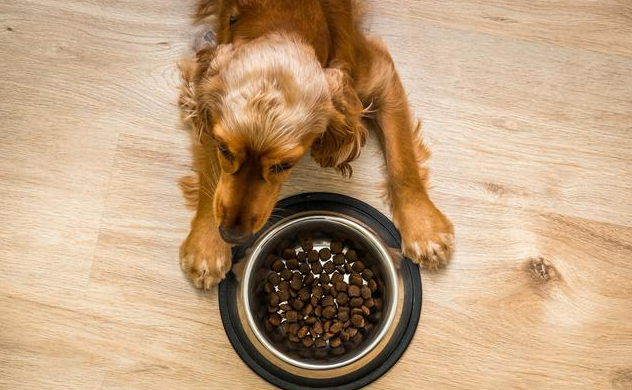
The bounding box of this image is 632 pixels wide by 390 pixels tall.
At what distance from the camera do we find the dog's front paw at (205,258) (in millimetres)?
1985

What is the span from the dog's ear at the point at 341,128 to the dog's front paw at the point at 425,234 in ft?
1.05

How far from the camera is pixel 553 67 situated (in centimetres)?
221

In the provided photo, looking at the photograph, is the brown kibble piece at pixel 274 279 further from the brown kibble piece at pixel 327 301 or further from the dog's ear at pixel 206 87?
the dog's ear at pixel 206 87

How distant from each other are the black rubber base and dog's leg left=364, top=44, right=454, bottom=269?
0.20ft

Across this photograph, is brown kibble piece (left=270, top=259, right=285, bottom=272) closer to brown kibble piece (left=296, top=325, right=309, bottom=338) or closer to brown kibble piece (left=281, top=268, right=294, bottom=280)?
brown kibble piece (left=281, top=268, right=294, bottom=280)

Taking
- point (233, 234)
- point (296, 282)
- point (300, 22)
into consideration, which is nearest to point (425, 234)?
point (296, 282)

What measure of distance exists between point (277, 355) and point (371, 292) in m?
0.40

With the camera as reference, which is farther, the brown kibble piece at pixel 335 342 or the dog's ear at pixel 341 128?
the brown kibble piece at pixel 335 342

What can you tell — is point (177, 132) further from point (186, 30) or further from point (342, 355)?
point (342, 355)

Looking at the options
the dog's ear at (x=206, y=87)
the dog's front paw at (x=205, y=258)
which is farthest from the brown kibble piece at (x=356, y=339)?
the dog's ear at (x=206, y=87)

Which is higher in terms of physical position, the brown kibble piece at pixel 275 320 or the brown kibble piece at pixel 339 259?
the brown kibble piece at pixel 339 259

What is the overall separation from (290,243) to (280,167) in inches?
23.0

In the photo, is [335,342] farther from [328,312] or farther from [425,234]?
[425,234]

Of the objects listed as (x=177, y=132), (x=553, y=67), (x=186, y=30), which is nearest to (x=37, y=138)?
(x=177, y=132)
